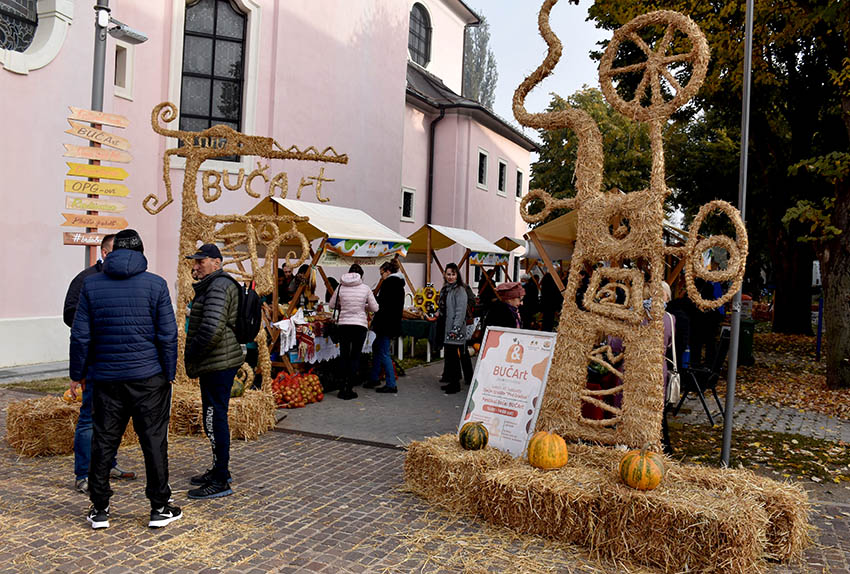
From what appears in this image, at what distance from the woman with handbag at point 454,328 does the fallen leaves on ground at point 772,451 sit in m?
3.23

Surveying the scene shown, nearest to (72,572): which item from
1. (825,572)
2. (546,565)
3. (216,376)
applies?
(216,376)

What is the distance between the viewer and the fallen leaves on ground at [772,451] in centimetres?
670

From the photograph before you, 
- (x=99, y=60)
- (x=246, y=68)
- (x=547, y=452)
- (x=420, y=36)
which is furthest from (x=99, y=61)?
(x=420, y=36)

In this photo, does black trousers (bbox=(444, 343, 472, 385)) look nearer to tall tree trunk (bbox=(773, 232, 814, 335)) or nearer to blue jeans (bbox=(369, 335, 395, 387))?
blue jeans (bbox=(369, 335, 395, 387))

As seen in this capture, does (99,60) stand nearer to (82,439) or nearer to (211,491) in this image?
(82,439)

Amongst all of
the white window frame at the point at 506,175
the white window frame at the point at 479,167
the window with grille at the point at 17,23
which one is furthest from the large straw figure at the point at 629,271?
the white window frame at the point at 506,175

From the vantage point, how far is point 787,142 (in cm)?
1869

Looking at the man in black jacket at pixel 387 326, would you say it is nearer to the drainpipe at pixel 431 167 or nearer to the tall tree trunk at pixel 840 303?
the tall tree trunk at pixel 840 303

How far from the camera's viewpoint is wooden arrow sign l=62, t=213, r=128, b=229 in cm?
719

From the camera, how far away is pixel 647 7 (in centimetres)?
1225

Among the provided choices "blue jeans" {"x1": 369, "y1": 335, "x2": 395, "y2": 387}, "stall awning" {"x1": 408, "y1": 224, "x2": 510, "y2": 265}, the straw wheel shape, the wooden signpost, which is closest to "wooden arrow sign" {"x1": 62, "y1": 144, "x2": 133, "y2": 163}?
the wooden signpost

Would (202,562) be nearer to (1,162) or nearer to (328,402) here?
(328,402)

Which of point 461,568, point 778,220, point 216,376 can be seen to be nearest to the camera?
point 461,568

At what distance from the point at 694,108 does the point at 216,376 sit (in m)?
14.8
